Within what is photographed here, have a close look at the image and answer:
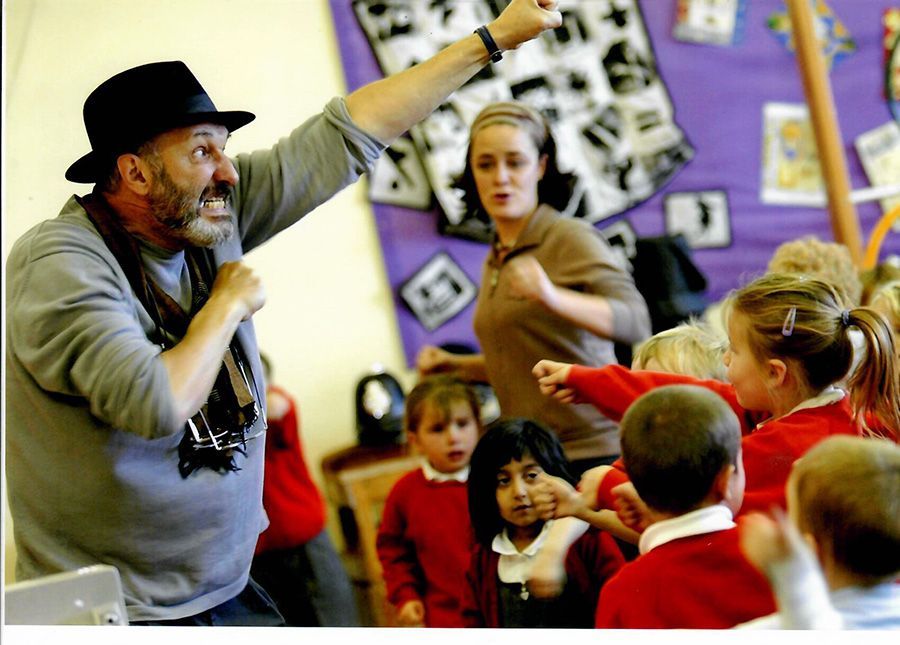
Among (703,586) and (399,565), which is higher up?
(703,586)

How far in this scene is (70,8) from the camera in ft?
4.24

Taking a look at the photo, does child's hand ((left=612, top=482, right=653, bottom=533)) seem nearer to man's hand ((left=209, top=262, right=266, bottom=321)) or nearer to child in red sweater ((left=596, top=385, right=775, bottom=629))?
child in red sweater ((left=596, top=385, right=775, bottom=629))

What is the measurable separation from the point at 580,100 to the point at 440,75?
5.19 ft

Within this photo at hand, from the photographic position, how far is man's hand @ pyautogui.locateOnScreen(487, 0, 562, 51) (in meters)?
1.25

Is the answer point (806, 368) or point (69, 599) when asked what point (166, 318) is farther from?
point (806, 368)

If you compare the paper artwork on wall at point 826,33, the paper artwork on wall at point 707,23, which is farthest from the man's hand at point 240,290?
the paper artwork on wall at point 826,33

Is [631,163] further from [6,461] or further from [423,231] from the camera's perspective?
[6,461]

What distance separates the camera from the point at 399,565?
1.69 m

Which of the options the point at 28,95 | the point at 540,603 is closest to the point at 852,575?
the point at 540,603

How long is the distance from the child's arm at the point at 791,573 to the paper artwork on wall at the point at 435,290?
1768 millimetres

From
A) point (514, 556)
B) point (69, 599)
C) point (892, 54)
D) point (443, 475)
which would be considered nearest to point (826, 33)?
point (892, 54)

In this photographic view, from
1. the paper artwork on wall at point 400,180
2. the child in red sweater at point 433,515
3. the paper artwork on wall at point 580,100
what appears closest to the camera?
the child in red sweater at point 433,515

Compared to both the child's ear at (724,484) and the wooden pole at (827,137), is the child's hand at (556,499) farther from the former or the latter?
the wooden pole at (827,137)

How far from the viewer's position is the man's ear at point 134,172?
1188mm
